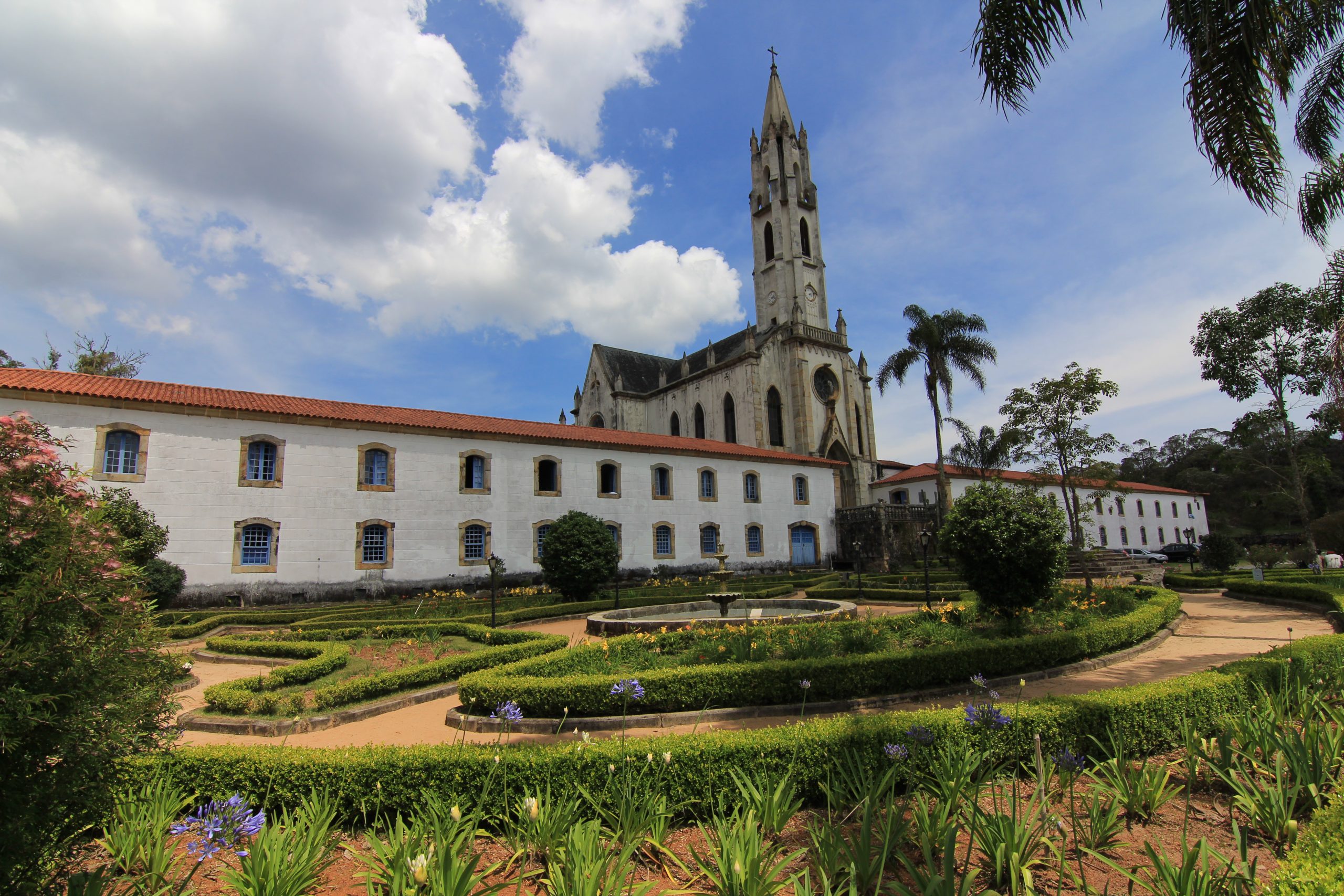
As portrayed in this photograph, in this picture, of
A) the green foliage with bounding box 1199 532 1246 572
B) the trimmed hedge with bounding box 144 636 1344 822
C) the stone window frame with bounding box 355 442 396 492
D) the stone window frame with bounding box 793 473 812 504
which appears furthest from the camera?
the stone window frame with bounding box 793 473 812 504

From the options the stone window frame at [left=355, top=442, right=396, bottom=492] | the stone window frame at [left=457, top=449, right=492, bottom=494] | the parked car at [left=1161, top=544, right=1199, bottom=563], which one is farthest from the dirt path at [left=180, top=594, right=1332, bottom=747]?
the parked car at [left=1161, top=544, right=1199, bottom=563]

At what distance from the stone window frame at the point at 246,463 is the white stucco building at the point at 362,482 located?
40 millimetres

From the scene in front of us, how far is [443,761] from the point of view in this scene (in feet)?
15.3

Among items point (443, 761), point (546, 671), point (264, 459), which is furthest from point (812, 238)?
point (443, 761)

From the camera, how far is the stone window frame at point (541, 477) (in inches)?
1057

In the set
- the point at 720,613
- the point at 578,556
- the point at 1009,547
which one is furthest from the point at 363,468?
the point at 1009,547

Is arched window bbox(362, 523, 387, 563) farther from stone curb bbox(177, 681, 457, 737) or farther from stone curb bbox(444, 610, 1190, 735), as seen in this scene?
stone curb bbox(444, 610, 1190, 735)

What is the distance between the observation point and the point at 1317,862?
9.68 ft

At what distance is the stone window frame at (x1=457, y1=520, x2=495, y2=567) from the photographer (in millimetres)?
24719

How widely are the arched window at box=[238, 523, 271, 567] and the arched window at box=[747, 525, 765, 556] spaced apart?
20533 mm

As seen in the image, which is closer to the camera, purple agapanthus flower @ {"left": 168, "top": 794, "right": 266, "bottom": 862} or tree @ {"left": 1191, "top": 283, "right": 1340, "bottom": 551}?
purple agapanthus flower @ {"left": 168, "top": 794, "right": 266, "bottom": 862}

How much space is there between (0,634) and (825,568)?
3435 centimetres

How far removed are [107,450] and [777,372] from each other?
34.9m

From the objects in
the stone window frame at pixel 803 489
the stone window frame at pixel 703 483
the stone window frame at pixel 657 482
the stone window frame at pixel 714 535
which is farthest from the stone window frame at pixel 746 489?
the stone window frame at pixel 657 482
